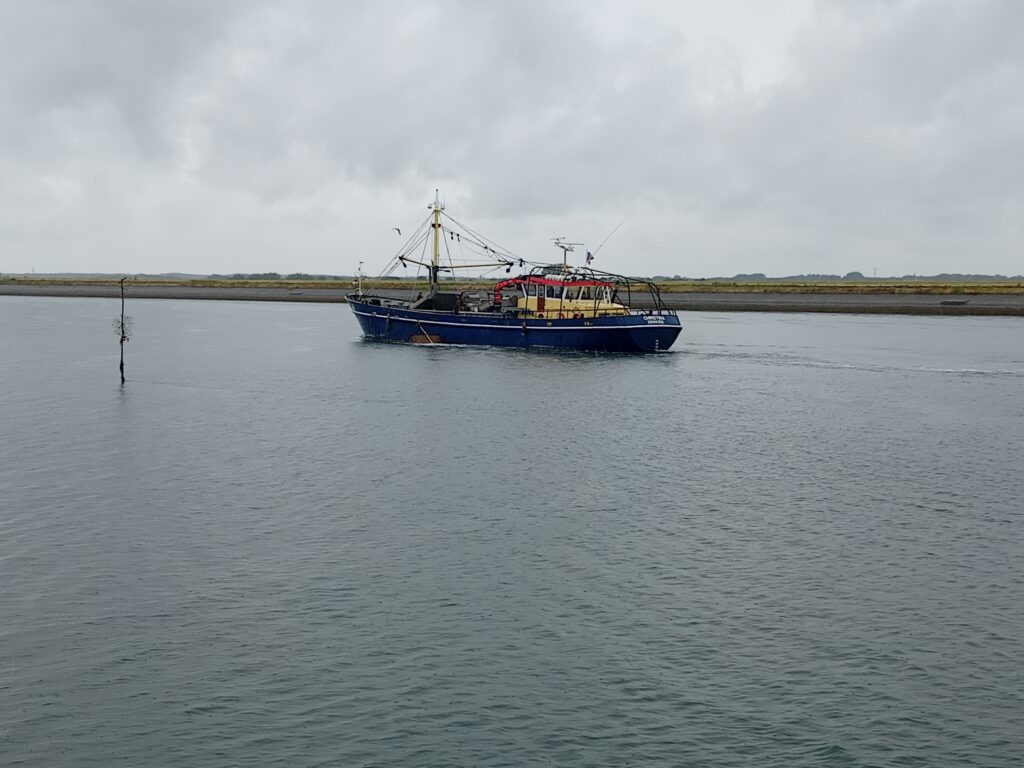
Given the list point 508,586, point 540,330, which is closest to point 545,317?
point 540,330

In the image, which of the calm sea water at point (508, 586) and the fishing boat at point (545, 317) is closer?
the calm sea water at point (508, 586)

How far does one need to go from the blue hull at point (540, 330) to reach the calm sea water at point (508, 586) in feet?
115

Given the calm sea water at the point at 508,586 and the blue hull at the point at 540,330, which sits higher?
the blue hull at the point at 540,330

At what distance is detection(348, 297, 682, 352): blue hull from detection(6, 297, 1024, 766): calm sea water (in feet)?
115

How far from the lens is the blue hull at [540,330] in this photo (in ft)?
331

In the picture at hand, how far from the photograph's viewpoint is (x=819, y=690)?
74.3ft

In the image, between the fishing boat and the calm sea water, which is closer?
the calm sea water

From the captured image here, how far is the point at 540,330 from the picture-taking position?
104m

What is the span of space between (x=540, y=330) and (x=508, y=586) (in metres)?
75.5

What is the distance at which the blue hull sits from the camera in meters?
101

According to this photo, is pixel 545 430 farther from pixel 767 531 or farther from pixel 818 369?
pixel 818 369

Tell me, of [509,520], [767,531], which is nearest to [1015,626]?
[767,531]

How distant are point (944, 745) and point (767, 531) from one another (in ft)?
51.7

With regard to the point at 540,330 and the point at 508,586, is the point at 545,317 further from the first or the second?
the point at 508,586
